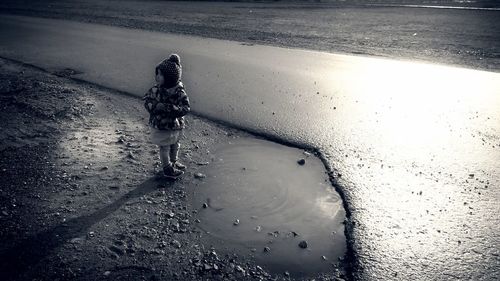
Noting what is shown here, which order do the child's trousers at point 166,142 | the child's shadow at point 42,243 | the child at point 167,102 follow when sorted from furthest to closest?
1. the child's trousers at point 166,142
2. the child at point 167,102
3. the child's shadow at point 42,243

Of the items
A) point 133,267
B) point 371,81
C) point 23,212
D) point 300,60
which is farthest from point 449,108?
point 23,212

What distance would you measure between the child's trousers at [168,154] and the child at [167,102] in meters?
0.04

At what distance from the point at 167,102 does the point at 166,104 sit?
0.03 m

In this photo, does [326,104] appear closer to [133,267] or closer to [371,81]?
[371,81]

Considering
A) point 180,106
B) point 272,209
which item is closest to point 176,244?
point 272,209

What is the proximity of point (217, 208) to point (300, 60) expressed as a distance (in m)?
7.81

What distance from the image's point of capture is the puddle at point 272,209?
351cm

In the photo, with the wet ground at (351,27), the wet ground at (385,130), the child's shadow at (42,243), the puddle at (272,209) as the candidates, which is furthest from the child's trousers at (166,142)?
the wet ground at (351,27)

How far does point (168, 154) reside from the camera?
4609mm

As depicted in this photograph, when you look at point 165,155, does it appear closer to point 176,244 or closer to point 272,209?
point 176,244

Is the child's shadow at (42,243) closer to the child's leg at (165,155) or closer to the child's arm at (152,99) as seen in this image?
the child's leg at (165,155)

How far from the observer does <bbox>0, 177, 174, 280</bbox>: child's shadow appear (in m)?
3.15

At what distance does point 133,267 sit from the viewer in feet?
10.6

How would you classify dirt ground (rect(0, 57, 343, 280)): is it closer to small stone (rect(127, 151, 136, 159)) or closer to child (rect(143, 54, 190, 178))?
small stone (rect(127, 151, 136, 159))
